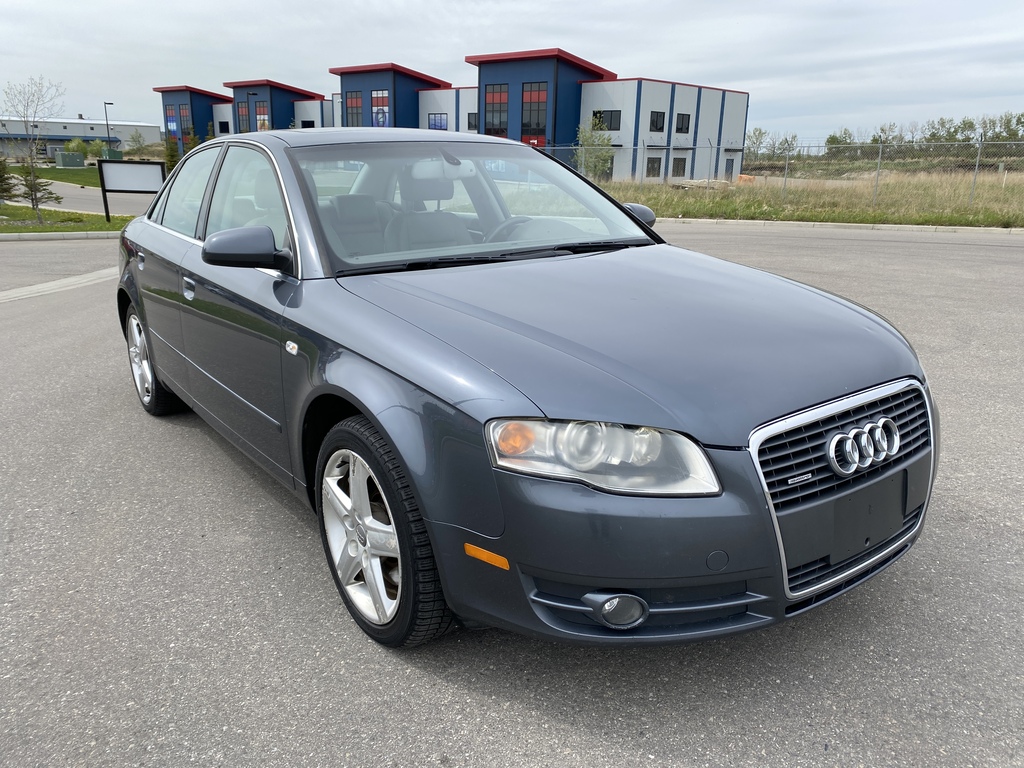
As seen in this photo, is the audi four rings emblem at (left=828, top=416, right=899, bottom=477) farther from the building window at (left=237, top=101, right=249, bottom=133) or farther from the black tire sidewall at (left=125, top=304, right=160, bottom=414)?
the building window at (left=237, top=101, right=249, bottom=133)

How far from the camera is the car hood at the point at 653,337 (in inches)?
82.4

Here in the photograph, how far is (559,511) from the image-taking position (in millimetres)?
2012

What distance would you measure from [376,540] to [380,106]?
213 feet

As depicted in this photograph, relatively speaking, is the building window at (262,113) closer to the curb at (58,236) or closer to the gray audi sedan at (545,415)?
the curb at (58,236)

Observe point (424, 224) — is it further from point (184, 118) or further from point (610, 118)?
point (184, 118)

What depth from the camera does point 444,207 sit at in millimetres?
3473

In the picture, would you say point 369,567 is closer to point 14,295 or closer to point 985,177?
point 14,295

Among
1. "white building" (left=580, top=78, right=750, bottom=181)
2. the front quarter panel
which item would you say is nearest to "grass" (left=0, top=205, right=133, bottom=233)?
the front quarter panel

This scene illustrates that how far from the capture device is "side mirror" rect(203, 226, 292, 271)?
2.90 metres

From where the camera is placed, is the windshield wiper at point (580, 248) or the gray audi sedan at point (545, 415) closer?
the gray audi sedan at point (545, 415)

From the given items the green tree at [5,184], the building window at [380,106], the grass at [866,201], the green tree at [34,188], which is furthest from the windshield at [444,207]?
the building window at [380,106]

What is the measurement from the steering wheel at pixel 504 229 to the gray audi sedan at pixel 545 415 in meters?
0.03

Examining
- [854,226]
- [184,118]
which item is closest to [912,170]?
[854,226]

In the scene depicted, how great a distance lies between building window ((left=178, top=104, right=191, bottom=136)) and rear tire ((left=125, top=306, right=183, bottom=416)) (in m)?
86.9
